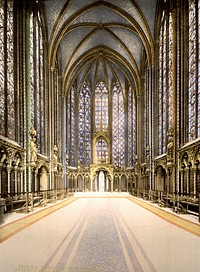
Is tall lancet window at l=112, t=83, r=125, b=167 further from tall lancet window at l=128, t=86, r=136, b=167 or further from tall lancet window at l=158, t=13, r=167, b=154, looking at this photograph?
tall lancet window at l=158, t=13, r=167, b=154

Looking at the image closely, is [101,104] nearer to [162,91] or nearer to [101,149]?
[101,149]

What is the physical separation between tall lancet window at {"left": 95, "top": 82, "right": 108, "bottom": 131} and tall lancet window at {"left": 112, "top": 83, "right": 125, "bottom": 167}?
118 centimetres

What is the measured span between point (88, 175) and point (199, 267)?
33.1 m

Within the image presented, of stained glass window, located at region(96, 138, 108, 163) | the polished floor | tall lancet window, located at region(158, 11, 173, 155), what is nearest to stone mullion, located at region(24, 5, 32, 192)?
the polished floor

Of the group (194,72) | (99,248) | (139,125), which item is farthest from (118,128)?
(99,248)

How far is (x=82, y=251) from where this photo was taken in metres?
5.91

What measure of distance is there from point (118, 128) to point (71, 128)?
282 inches

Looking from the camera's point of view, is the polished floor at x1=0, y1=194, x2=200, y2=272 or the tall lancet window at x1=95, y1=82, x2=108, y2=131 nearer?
the polished floor at x1=0, y1=194, x2=200, y2=272

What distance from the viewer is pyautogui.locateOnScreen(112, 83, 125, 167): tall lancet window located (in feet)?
131

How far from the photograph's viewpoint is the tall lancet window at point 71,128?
37.0 meters

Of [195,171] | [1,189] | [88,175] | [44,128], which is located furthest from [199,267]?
[88,175]

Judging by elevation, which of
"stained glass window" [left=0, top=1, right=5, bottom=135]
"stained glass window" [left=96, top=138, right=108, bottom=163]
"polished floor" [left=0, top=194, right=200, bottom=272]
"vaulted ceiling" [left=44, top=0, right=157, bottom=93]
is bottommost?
"polished floor" [left=0, top=194, right=200, bottom=272]

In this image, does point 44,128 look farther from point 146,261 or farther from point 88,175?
point 146,261

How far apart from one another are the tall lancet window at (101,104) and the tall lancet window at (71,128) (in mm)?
3947
